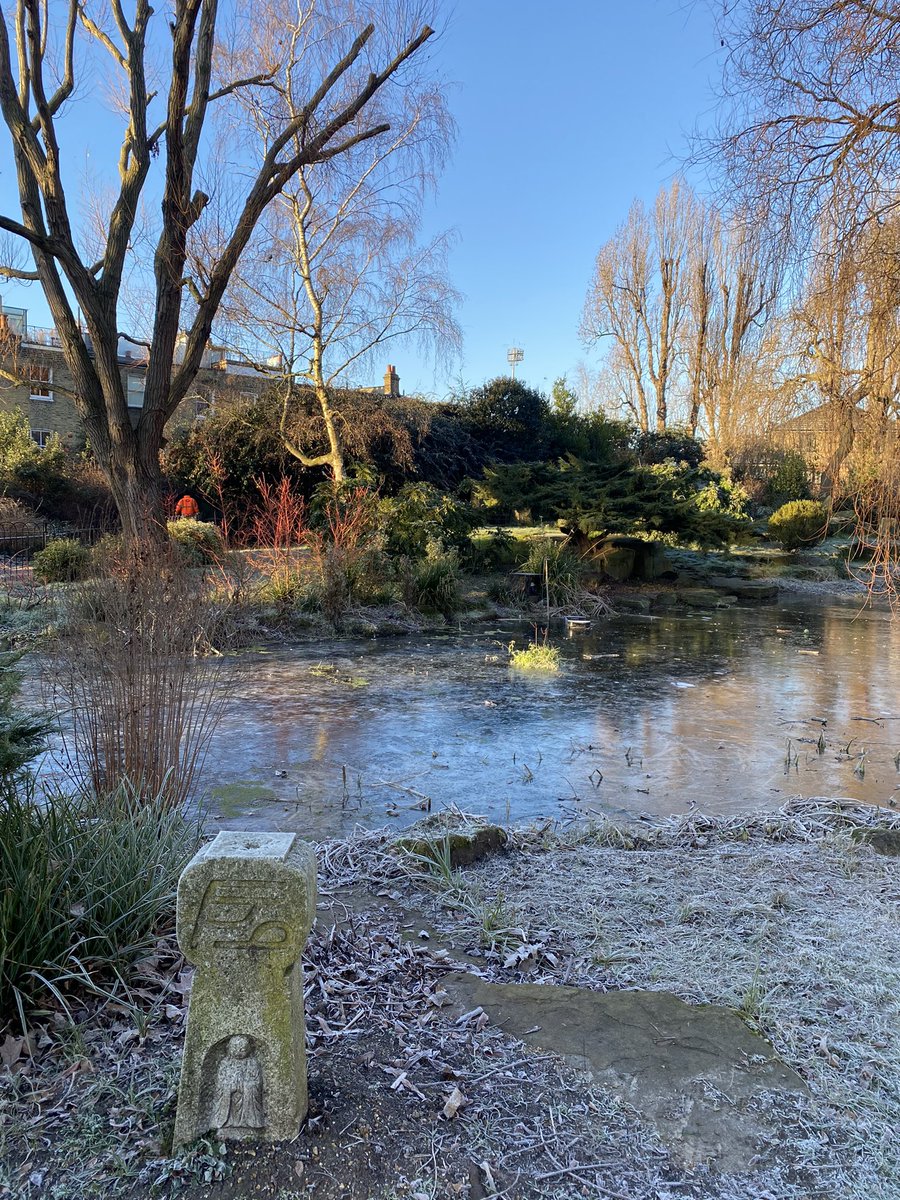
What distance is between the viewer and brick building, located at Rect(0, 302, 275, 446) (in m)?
20.5

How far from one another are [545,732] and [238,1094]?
4782 mm

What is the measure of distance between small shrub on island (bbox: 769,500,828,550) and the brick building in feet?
46.1

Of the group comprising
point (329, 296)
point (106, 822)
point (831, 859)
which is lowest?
point (831, 859)

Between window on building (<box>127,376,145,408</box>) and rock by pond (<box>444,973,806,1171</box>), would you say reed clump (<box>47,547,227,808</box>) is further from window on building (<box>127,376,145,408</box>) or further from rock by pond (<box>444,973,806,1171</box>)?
window on building (<box>127,376,145,408</box>)

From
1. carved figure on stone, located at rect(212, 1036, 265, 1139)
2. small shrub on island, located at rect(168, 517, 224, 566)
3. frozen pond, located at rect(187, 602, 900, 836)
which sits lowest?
frozen pond, located at rect(187, 602, 900, 836)

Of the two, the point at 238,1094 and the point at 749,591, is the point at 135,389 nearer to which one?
the point at 749,591

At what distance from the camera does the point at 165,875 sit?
2.82 meters

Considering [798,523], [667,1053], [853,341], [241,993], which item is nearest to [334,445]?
[853,341]

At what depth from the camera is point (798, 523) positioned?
22031 mm

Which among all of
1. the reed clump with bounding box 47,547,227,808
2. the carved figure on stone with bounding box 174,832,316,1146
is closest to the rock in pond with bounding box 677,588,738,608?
the reed clump with bounding box 47,547,227,808

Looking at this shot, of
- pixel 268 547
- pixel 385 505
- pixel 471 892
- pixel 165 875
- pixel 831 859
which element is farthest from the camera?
pixel 385 505

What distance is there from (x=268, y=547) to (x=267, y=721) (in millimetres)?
6265

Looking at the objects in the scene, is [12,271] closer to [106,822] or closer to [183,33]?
[183,33]

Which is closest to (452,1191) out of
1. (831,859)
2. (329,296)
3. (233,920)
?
(233,920)
